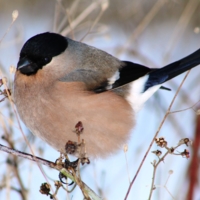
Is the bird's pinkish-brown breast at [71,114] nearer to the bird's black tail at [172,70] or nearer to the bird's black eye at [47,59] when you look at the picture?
the bird's black eye at [47,59]

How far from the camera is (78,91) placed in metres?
2.89

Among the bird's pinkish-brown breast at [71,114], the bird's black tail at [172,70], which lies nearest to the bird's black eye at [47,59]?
the bird's pinkish-brown breast at [71,114]

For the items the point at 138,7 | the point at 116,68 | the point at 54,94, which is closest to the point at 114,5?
the point at 138,7

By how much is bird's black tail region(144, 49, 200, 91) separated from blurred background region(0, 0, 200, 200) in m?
0.33

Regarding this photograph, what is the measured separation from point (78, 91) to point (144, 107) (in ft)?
2.60

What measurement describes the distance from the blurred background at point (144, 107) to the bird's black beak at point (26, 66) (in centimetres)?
11

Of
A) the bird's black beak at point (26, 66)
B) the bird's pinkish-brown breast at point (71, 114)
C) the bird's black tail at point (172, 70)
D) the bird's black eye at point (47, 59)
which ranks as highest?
the bird's black tail at point (172, 70)

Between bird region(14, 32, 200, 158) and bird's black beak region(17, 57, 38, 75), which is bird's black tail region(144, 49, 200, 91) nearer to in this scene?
bird region(14, 32, 200, 158)

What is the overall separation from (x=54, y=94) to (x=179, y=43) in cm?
274

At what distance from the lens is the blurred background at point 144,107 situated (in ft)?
9.85

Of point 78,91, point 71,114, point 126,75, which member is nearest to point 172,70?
point 126,75

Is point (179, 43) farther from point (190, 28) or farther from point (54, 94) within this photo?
point (54, 94)

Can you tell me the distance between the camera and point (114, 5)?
5.50 metres

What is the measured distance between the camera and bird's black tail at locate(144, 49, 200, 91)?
2.99 meters
